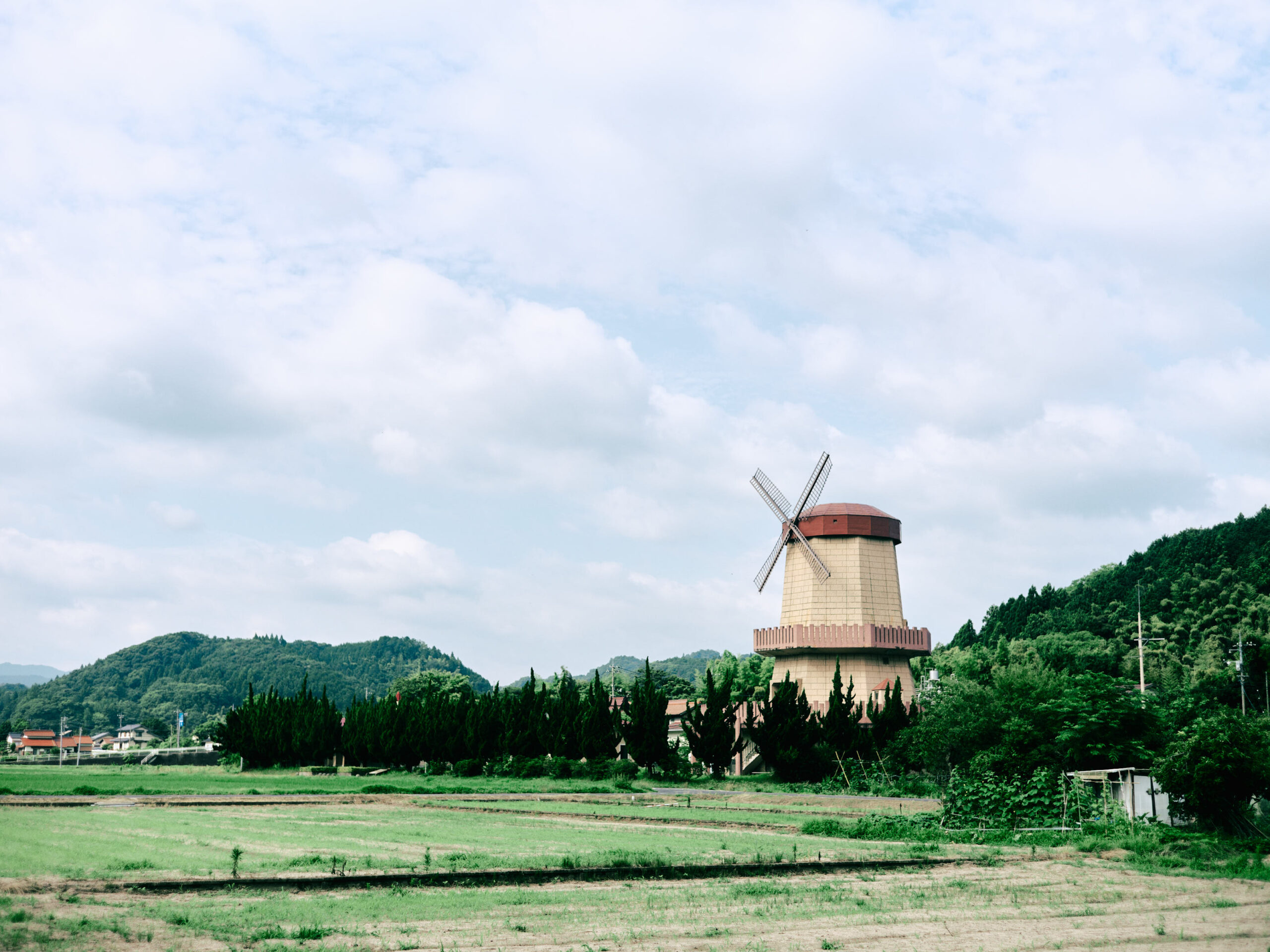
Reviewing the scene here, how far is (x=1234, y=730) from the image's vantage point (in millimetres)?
21391

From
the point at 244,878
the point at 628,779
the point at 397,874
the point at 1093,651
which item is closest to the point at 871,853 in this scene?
the point at 397,874

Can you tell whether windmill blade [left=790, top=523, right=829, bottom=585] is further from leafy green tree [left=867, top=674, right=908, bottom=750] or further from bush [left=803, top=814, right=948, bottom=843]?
bush [left=803, top=814, right=948, bottom=843]

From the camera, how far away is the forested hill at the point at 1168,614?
7781 cm

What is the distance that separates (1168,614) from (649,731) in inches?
2411

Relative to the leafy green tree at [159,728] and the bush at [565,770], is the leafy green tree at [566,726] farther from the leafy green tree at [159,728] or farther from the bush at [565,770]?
the leafy green tree at [159,728]

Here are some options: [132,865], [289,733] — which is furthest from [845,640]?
[132,865]

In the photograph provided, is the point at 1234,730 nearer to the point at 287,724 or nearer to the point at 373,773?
the point at 373,773

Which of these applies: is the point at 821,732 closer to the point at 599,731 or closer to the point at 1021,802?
the point at 599,731

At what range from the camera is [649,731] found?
164 ft

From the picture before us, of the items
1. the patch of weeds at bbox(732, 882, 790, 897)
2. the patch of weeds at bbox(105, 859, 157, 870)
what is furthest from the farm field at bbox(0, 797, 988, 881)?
the patch of weeds at bbox(732, 882, 790, 897)

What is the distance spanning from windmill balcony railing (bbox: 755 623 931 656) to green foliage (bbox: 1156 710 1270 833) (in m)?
31.4

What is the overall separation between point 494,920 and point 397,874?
3466 millimetres

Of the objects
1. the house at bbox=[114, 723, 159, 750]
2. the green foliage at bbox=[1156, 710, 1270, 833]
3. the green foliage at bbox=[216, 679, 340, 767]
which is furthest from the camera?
the house at bbox=[114, 723, 159, 750]

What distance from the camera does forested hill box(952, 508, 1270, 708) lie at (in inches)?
3063
